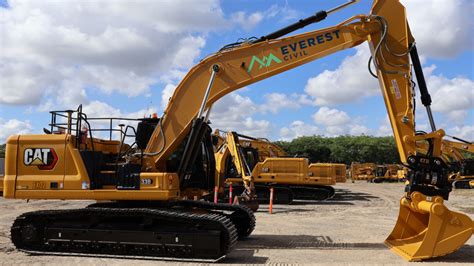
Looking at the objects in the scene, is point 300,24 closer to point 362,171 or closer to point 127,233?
point 127,233

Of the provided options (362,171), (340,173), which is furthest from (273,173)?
(362,171)

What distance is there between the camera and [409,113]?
9.13 meters

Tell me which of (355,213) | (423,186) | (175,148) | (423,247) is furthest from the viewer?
(355,213)

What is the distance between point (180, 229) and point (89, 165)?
2.16 metres

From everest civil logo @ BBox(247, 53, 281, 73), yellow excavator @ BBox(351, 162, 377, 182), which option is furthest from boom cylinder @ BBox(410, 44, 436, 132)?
yellow excavator @ BBox(351, 162, 377, 182)

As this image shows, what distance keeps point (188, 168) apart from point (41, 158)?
2795mm

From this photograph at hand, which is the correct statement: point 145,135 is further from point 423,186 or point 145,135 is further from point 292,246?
point 423,186

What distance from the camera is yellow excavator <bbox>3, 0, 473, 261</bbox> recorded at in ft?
27.8

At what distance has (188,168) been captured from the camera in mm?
9305

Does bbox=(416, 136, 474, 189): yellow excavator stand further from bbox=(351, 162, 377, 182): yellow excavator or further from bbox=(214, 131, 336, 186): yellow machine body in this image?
bbox=(351, 162, 377, 182): yellow excavator

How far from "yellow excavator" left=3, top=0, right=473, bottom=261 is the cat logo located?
0.06 feet

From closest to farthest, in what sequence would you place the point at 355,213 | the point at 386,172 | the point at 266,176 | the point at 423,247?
1. the point at 423,247
2. the point at 355,213
3. the point at 266,176
4. the point at 386,172

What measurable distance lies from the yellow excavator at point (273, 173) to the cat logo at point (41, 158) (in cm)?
1157

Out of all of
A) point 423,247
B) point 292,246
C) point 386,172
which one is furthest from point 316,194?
point 386,172
